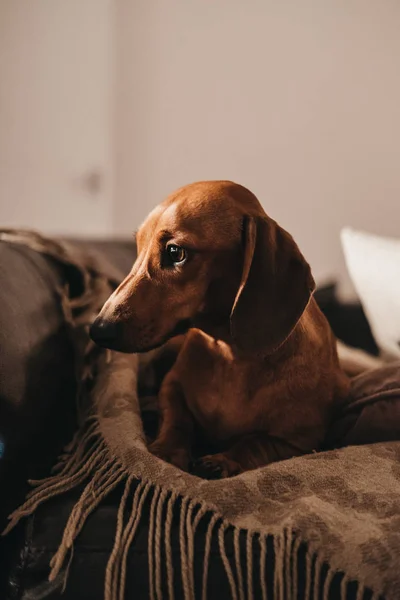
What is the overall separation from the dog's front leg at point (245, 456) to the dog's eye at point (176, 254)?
0.96 feet

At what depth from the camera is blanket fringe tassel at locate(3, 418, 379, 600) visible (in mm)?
627

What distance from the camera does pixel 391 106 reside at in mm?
2174

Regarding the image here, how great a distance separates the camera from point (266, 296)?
840 mm

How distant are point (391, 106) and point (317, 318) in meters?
1.50

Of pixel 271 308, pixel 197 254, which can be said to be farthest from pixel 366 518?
pixel 197 254

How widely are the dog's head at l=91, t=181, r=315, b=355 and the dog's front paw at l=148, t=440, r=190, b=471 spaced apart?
0.16 metres

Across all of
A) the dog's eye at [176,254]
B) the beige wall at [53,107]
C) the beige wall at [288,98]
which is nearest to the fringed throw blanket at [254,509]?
the dog's eye at [176,254]

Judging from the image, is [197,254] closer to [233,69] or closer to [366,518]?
[366,518]

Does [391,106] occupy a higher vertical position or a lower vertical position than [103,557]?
higher

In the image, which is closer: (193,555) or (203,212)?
(193,555)

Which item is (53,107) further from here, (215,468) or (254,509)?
(254,509)

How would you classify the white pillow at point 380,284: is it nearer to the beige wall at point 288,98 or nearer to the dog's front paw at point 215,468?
the beige wall at point 288,98

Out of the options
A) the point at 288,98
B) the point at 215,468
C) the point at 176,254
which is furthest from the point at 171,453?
the point at 288,98

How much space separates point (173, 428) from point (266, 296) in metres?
0.27
